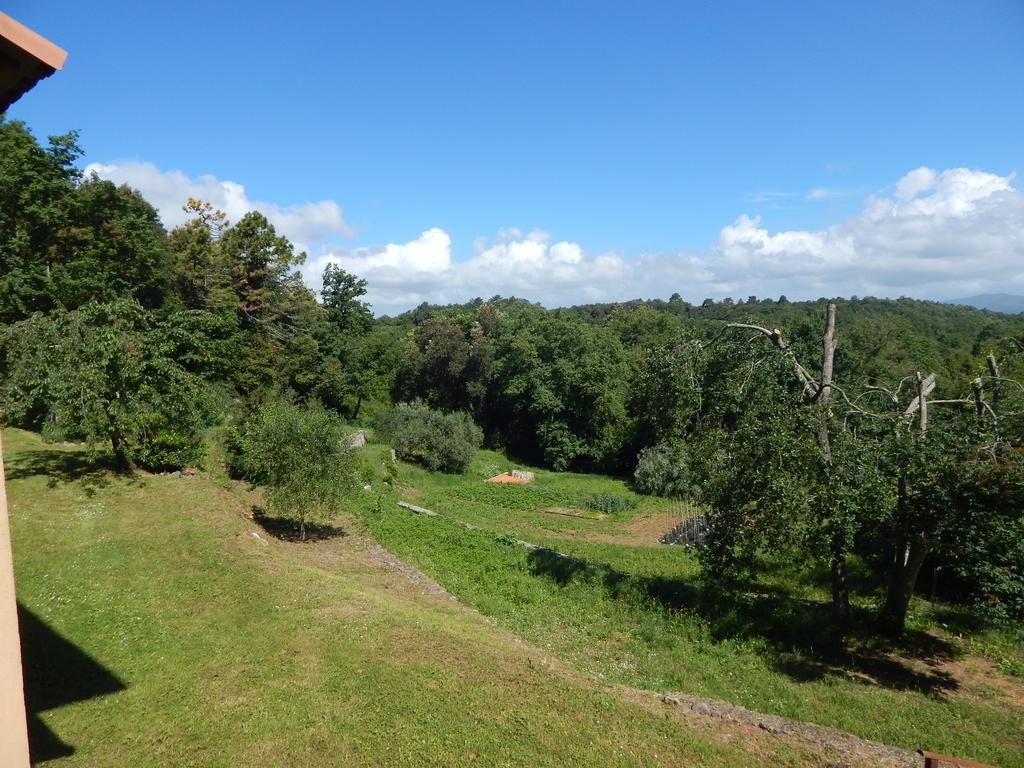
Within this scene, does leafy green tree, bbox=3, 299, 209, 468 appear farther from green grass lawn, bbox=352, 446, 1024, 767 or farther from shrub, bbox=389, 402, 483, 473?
shrub, bbox=389, 402, 483, 473

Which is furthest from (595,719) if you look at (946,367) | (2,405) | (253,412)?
(946,367)

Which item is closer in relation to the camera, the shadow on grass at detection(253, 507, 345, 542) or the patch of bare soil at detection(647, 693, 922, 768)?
the patch of bare soil at detection(647, 693, 922, 768)

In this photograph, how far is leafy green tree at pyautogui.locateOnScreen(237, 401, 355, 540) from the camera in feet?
60.6

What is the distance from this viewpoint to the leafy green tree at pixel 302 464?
60.6 feet

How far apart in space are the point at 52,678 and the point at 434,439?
103 ft

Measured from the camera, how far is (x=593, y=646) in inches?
505

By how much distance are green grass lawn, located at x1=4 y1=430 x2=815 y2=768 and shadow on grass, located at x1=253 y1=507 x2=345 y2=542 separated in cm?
257

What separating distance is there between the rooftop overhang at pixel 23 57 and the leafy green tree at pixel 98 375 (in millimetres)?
14596

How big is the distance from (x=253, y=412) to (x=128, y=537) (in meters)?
20.4

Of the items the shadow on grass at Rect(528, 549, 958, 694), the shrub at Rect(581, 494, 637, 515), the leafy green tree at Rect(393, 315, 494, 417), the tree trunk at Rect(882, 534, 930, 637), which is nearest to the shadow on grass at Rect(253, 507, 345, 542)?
the shadow on grass at Rect(528, 549, 958, 694)

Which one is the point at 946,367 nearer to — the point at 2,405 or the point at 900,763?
the point at 900,763

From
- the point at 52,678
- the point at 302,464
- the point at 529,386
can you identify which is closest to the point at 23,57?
the point at 52,678

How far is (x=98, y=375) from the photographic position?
16188 millimetres

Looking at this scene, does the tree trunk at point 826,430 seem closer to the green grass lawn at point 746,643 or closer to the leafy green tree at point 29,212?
the green grass lawn at point 746,643
